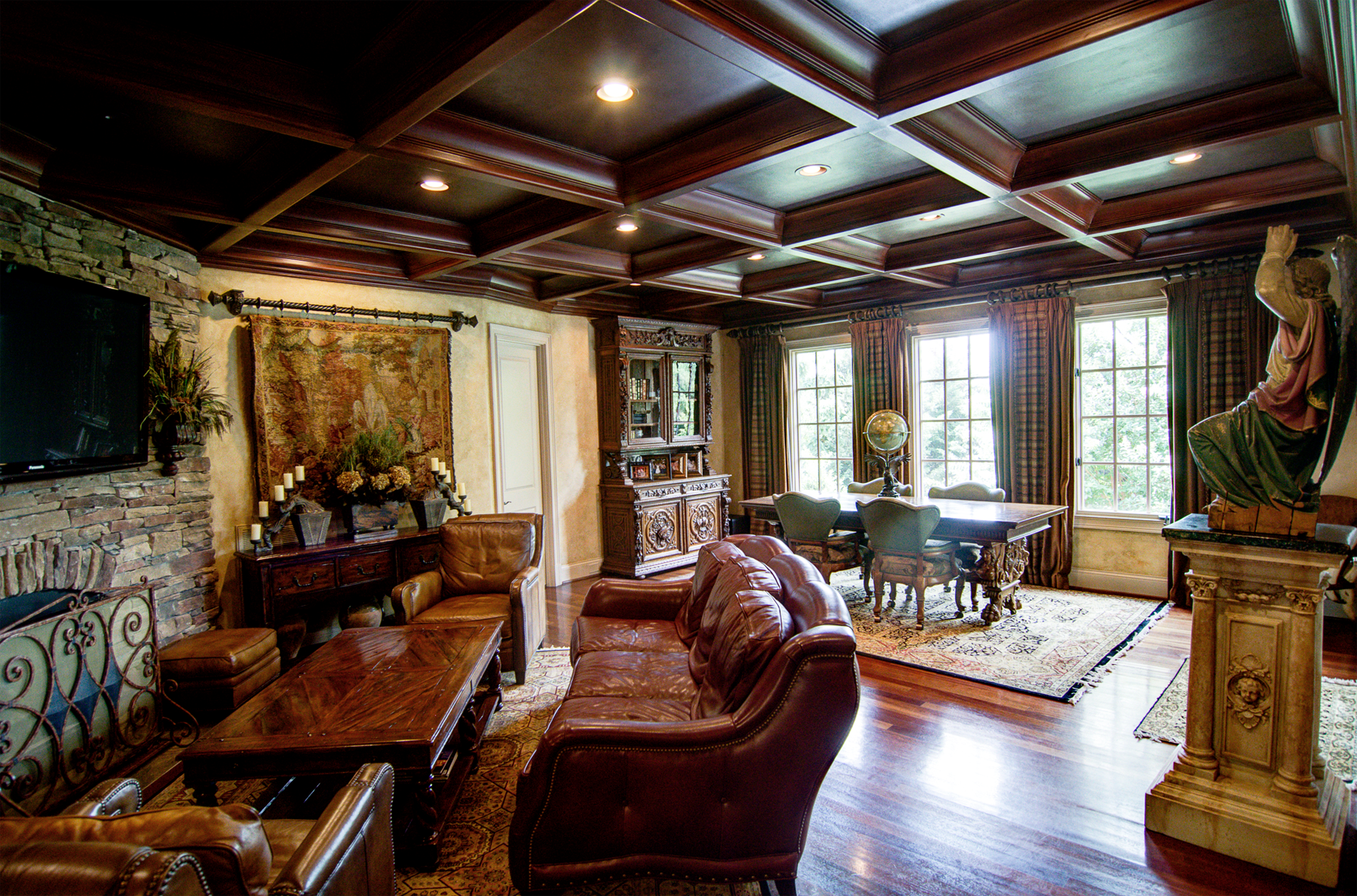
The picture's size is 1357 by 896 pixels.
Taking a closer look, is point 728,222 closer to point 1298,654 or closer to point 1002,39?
point 1002,39

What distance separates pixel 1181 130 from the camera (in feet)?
9.21

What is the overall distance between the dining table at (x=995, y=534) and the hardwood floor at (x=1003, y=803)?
0.93m

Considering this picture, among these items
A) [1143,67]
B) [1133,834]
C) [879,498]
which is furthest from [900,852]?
[1143,67]

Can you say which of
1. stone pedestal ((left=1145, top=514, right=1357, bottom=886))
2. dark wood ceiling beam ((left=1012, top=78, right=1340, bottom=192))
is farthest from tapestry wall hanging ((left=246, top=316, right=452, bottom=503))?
stone pedestal ((left=1145, top=514, right=1357, bottom=886))

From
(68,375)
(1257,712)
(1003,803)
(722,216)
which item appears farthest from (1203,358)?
(68,375)

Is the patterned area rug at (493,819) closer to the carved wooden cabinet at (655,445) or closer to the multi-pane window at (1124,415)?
the carved wooden cabinet at (655,445)

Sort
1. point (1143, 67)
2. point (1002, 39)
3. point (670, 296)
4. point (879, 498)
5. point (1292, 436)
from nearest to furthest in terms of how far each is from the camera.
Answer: point (1002, 39) < point (1292, 436) < point (1143, 67) < point (879, 498) < point (670, 296)

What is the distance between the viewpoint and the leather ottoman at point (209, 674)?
3.28 meters

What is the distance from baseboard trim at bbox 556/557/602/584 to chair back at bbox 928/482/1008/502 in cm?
319

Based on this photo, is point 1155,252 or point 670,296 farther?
point 670,296

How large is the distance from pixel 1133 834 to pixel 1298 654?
82 cm

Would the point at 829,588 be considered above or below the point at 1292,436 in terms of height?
below

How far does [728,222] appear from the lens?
12.4 feet

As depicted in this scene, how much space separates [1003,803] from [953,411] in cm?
425
